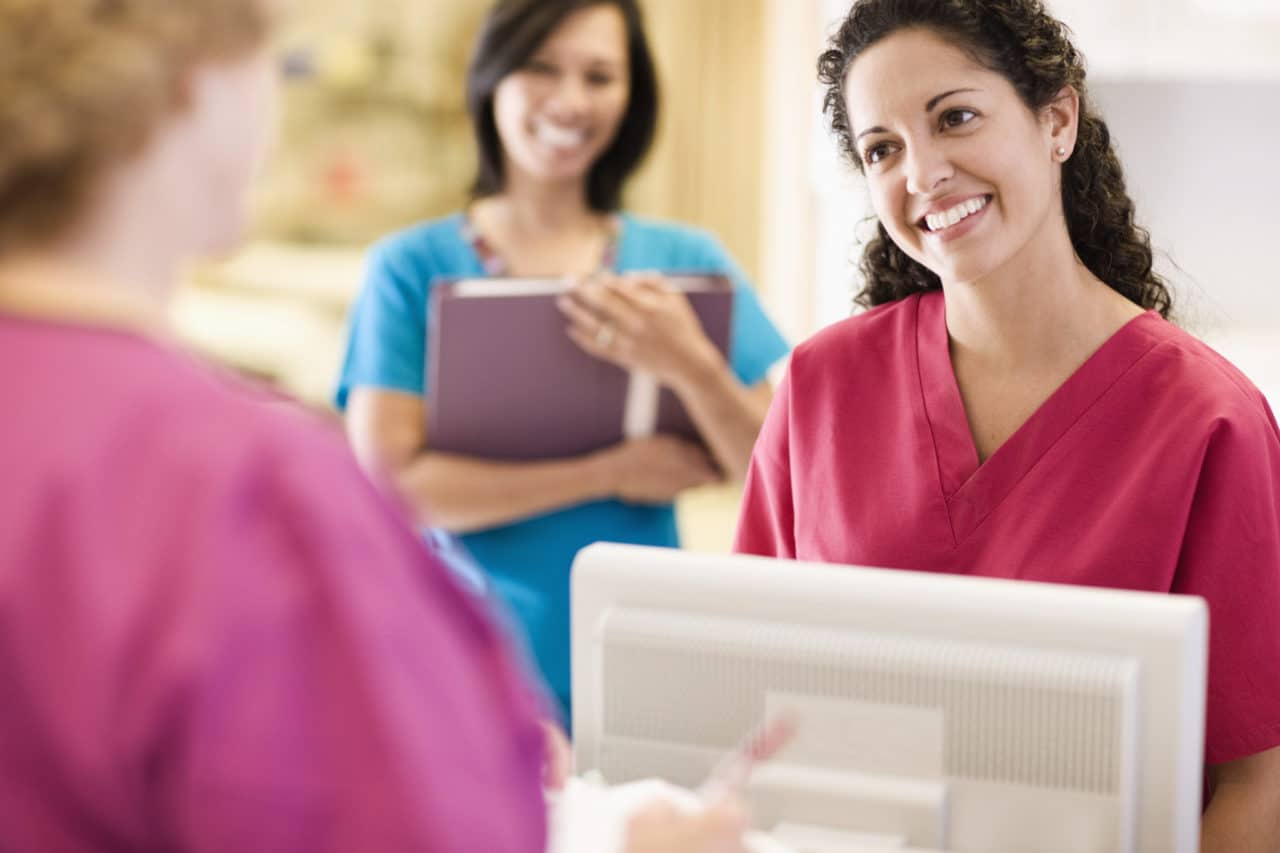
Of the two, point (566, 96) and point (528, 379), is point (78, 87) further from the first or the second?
point (566, 96)

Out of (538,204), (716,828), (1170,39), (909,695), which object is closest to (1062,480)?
(909,695)

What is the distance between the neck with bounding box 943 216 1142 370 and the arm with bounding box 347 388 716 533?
0.65 m

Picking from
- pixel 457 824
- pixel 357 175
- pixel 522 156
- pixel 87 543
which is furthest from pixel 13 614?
pixel 357 175

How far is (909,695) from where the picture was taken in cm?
102

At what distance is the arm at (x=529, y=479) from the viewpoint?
6.60 ft

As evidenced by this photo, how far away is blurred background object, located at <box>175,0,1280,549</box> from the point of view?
2.65m

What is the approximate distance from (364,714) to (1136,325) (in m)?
0.98

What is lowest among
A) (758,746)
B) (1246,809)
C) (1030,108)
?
(1246,809)

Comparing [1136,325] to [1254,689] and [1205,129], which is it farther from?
[1205,129]

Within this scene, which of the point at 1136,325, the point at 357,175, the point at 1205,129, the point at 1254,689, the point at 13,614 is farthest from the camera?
the point at 357,175

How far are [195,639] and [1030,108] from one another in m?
1.07

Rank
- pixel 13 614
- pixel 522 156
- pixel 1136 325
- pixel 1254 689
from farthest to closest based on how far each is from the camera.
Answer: pixel 522 156 < pixel 1136 325 < pixel 1254 689 < pixel 13 614

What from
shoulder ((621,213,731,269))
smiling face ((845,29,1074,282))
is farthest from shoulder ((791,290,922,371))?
shoulder ((621,213,731,269))

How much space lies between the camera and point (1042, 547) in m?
1.32
